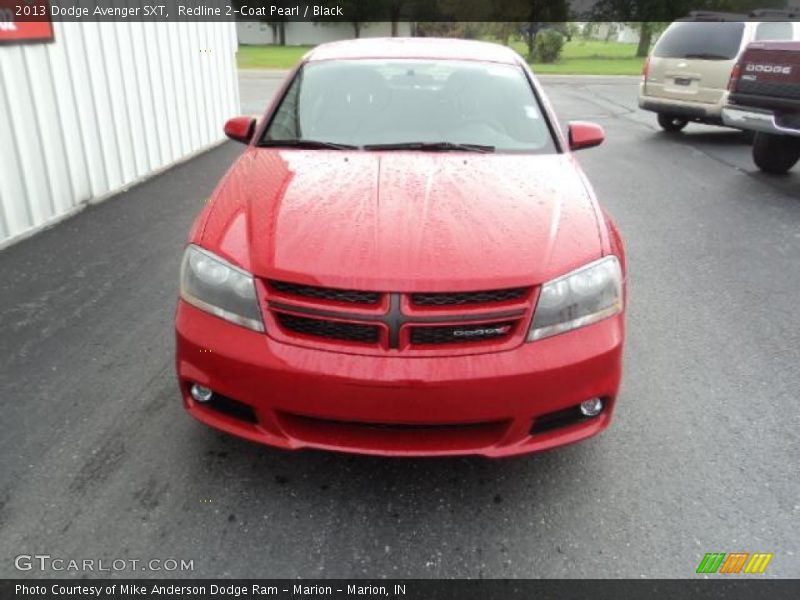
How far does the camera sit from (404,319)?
7.00ft

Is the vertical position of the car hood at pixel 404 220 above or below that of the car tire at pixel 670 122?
above

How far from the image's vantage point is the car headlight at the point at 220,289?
7.38 ft

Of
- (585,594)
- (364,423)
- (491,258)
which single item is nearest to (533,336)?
(491,258)

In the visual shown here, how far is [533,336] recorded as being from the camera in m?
2.20

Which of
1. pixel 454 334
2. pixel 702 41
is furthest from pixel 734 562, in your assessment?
pixel 702 41

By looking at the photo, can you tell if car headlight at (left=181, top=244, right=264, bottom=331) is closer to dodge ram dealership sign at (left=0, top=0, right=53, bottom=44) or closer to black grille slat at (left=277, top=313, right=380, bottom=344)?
black grille slat at (left=277, top=313, right=380, bottom=344)

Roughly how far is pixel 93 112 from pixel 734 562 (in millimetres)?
6348

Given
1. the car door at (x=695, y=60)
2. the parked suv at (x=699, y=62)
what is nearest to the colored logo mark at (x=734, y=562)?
the parked suv at (x=699, y=62)

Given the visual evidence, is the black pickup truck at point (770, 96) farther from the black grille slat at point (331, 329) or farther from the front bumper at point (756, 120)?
the black grille slat at point (331, 329)

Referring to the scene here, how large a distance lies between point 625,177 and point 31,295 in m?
6.48

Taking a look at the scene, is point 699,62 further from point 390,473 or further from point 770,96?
point 390,473

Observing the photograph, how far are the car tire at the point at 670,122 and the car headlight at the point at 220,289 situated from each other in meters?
10.2

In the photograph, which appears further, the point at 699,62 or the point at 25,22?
the point at 699,62

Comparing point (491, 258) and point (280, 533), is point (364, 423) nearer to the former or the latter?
point (280, 533)
